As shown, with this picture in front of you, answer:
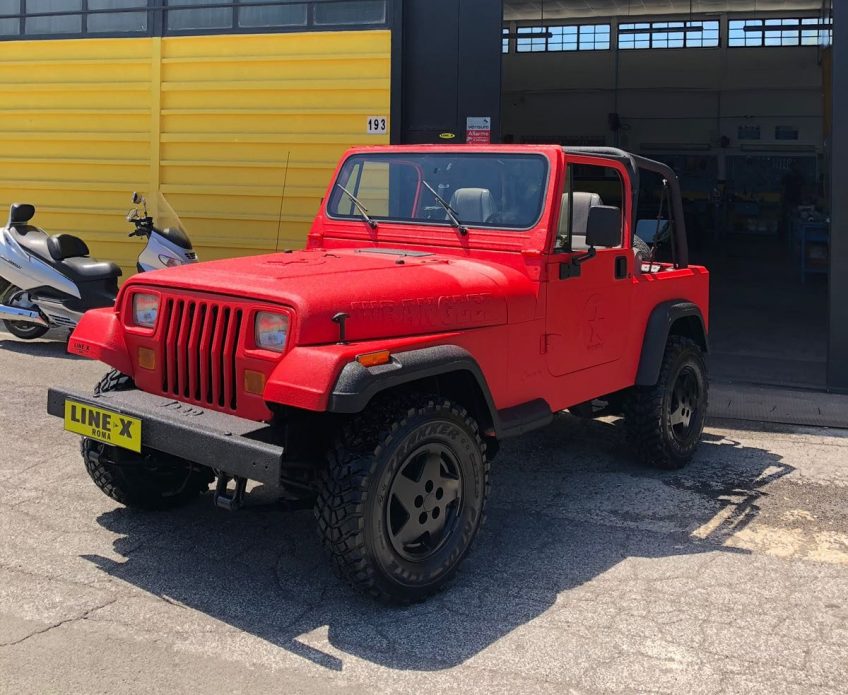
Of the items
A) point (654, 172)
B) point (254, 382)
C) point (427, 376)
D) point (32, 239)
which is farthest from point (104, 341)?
point (32, 239)

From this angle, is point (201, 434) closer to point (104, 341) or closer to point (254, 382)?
point (254, 382)

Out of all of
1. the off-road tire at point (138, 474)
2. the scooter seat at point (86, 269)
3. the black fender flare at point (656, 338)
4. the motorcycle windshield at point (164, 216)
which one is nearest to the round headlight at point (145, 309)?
the off-road tire at point (138, 474)

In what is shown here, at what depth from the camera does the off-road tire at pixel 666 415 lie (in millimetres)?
5441

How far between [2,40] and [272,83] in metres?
3.24

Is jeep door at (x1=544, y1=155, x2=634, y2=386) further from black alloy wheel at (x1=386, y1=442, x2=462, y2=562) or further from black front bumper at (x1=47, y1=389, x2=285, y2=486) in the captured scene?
→ black front bumper at (x1=47, y1=389, x2=285, y2=486)

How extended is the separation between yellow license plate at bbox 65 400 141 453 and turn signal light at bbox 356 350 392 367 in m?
0.92

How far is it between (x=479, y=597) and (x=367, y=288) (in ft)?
4.20

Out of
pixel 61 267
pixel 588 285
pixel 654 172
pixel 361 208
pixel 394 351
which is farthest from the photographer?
pixel 61 267

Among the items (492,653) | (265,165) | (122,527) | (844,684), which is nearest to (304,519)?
(122,527)

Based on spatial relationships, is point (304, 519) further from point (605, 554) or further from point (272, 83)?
point (272, 83)

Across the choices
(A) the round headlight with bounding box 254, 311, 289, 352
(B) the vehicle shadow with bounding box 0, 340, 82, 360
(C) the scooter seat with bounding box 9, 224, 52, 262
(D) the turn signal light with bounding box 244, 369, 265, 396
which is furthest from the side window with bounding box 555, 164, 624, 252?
(C) the scooter seat with bounding box 9, 224, 52, 262

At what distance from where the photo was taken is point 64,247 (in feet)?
28.5

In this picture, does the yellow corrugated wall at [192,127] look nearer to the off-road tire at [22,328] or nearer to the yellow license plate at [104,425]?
the off-road tire at [22,328]

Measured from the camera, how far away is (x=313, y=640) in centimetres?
348
